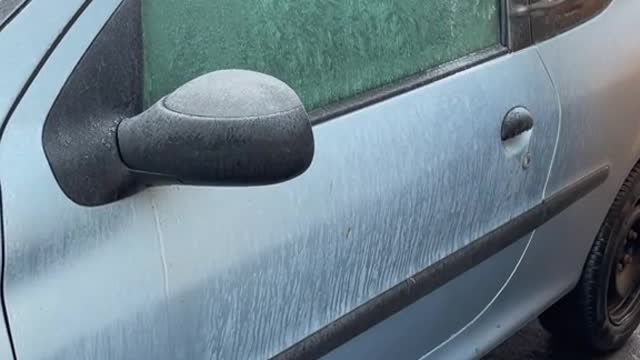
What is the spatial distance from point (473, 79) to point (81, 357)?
1.13 meters

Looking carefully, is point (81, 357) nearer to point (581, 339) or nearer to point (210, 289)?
point (210, 289)

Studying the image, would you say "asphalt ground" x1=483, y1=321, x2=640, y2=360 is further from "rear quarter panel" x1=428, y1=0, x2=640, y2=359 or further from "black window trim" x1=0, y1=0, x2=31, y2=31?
"black window trim" x1=0, y1=0, x2=31, y2=31

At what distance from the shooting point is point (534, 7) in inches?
97.7

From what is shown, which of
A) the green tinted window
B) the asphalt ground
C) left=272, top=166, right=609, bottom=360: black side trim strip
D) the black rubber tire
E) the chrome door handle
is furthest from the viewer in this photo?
the asphalt ground

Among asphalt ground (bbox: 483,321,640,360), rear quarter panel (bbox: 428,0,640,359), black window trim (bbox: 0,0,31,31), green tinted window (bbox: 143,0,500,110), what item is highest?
black window trim (bbox: 0,0,31,31)

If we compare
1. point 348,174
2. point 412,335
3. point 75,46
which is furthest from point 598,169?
point 75,46

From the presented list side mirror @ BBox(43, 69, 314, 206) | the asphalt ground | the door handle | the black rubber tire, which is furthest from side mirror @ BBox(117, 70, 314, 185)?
the asphalt ground

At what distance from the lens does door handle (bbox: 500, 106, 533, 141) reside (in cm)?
227

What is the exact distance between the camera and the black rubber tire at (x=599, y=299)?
9.67 ft

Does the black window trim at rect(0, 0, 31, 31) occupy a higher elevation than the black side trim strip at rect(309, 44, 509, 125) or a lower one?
higher

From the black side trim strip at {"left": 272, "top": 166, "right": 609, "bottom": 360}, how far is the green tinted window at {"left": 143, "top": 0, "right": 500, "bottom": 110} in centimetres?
39

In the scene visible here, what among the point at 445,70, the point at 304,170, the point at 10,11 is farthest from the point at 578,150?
the point at 10,11

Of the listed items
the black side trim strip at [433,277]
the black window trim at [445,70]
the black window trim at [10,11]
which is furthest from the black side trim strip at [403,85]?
the black window trim at [10,11]

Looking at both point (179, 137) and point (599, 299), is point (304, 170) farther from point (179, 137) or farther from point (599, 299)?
point (599, 299)
